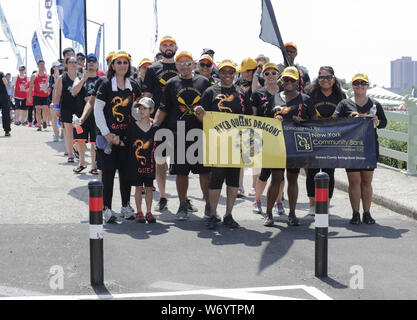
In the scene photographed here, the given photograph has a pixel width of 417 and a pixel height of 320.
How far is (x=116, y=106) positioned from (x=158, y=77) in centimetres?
126

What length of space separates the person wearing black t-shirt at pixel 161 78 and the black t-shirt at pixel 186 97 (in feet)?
2.68

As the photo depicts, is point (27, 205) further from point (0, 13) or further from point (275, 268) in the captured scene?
point (0, 13)

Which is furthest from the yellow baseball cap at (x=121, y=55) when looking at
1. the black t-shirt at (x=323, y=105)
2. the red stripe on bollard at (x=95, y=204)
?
the red stripe on bollard at (x=95, y=204)

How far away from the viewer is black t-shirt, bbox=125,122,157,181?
7965 millimetres

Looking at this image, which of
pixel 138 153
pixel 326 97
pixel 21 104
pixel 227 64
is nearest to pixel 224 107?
pixel 227 64

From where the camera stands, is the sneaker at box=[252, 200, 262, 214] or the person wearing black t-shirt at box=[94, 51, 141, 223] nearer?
the person wearing black t-shirt at box=[94, 51, 141, 223]

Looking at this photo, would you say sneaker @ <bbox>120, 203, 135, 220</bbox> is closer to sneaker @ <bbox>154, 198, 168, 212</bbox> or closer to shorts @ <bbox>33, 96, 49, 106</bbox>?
sneaker @ <bbox>154, 198, 168, 212</bbox>

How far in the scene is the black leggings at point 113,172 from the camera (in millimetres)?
7988

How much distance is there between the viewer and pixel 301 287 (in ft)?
17.9

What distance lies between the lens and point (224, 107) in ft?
25.3

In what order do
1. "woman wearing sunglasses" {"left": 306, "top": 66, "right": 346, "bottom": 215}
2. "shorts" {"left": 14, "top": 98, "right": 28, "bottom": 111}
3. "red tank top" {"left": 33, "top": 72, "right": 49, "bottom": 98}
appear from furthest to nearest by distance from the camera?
"shorts" {"left": 14, "top": 98, "right": 28, "bottom": 111}, "red tank top" {"left": 33, "top": 72, "right": 49, "bottom": 98}, "woman wearing sunglasses" {"left": 306, "top": 66, "right": 346, "bottom": 215}

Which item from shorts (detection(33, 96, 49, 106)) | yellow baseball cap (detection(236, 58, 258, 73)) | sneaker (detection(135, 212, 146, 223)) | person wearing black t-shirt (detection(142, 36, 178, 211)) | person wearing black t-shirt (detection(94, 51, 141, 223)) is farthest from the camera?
shorts (detection(33, 96, 49, 106))

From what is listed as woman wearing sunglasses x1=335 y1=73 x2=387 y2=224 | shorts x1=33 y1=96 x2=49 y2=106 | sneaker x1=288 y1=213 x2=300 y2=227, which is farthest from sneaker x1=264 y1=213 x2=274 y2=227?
shorts x1=33 y1=96 x2=49 y2=106

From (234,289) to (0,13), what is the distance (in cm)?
3280
